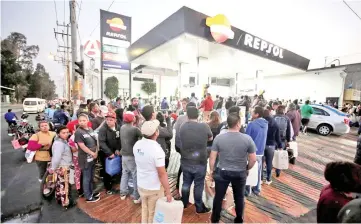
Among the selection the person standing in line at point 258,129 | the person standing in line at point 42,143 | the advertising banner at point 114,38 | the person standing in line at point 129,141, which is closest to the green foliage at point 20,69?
the advertising banner at point 114,38

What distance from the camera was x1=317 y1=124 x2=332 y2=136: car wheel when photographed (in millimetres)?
9852

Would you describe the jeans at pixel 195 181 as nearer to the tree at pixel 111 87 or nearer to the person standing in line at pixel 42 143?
the person standing in line at pixel 42 143

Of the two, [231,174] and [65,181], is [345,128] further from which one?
[65,181]

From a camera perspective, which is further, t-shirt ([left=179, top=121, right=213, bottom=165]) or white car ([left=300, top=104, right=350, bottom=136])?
white car ([left=300, top=104, right=350, bottom=136])

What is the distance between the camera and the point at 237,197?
261 centimetres

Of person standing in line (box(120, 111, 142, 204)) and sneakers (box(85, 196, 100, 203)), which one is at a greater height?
person standing in line (box(120, 111, 142, 204))

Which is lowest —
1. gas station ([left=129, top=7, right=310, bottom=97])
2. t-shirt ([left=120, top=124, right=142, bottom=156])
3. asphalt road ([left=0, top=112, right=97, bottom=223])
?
asphalt road ([left=0, top=112, right=97, bottom=223])

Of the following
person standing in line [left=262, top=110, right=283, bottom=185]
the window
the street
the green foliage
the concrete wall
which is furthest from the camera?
the green foliage

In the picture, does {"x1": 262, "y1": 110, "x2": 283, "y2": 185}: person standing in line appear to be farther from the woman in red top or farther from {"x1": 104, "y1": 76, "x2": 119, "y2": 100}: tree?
{"x1": 104, "y1": 76, "x2": 119, "y2": 100}: tree

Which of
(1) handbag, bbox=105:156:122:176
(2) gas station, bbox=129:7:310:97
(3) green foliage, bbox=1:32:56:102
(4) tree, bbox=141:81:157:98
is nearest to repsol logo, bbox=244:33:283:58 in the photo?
(2) gas station, bbox=129:7:310:97

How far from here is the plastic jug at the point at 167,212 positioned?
2.19 m

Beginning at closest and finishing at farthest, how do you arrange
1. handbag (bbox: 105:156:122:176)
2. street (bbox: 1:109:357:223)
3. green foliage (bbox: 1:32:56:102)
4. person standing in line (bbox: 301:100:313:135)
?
street (bbox: 1:109:357:223)
handbag (bbox: 105:156:122:176)
person standing in line (bbox: 301:100:313:135)
green foliage (bbox: 1:32:56:102)

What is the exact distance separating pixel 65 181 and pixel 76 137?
0.87 m

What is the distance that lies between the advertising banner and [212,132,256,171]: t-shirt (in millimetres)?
9182
